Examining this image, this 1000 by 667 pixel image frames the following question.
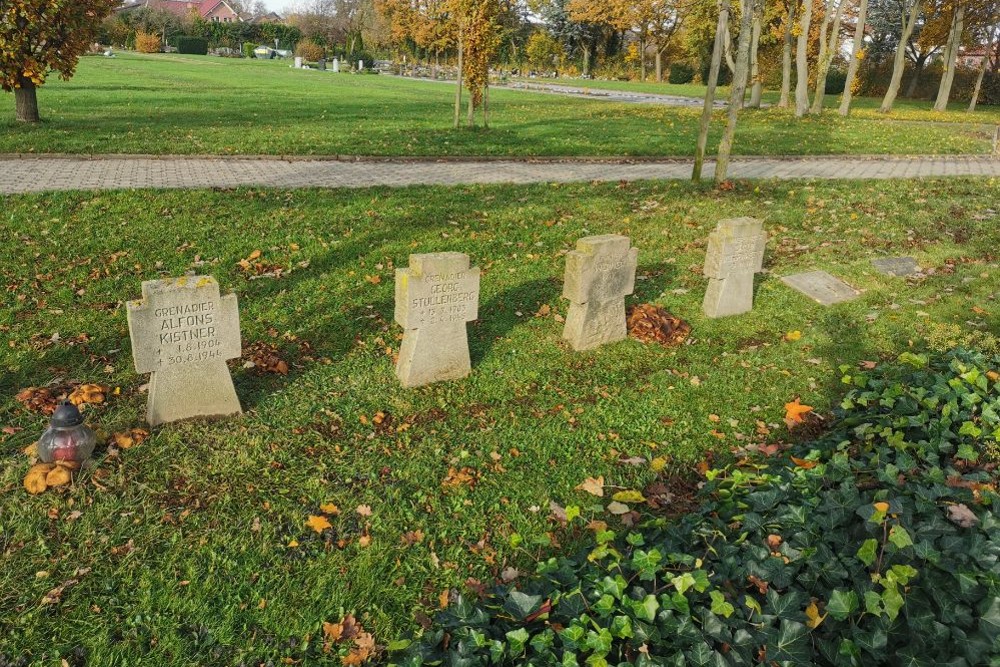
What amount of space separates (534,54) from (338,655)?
69.1 m

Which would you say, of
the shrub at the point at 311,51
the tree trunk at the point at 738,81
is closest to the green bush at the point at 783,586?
the tree trunk at the point at 738,81

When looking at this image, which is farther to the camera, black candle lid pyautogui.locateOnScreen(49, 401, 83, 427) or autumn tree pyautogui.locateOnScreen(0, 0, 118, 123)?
autumn tree pyautogui.locateOnScreen(0, 0, 118, 123)

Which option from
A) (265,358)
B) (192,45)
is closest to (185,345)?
(265,358)

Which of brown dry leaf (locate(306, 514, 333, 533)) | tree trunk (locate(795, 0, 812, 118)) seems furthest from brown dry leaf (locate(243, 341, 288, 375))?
tree trunk (locate(795, 0, 812, 118))

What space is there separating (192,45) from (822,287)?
79.2m

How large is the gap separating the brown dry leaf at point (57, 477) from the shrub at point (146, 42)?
75457 millimetres

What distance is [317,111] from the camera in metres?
22.1

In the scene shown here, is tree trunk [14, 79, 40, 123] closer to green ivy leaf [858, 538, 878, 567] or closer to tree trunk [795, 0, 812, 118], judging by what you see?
green ivy leaf [858, 538, 878, 567]

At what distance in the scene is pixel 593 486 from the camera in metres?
4.83

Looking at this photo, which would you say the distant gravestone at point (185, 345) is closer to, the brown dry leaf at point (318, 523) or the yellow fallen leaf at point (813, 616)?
the brown dry leaf at point (318, 523)

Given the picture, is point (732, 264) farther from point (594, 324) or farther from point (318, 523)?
point (318, 523)

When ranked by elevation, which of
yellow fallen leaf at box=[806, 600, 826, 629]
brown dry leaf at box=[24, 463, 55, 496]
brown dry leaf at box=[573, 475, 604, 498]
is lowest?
brown dry leaf at box=[573, 475, 604, 498]

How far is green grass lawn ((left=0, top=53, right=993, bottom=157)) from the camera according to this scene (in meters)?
15.1

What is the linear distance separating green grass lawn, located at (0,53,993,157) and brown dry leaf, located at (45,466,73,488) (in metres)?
11.0
